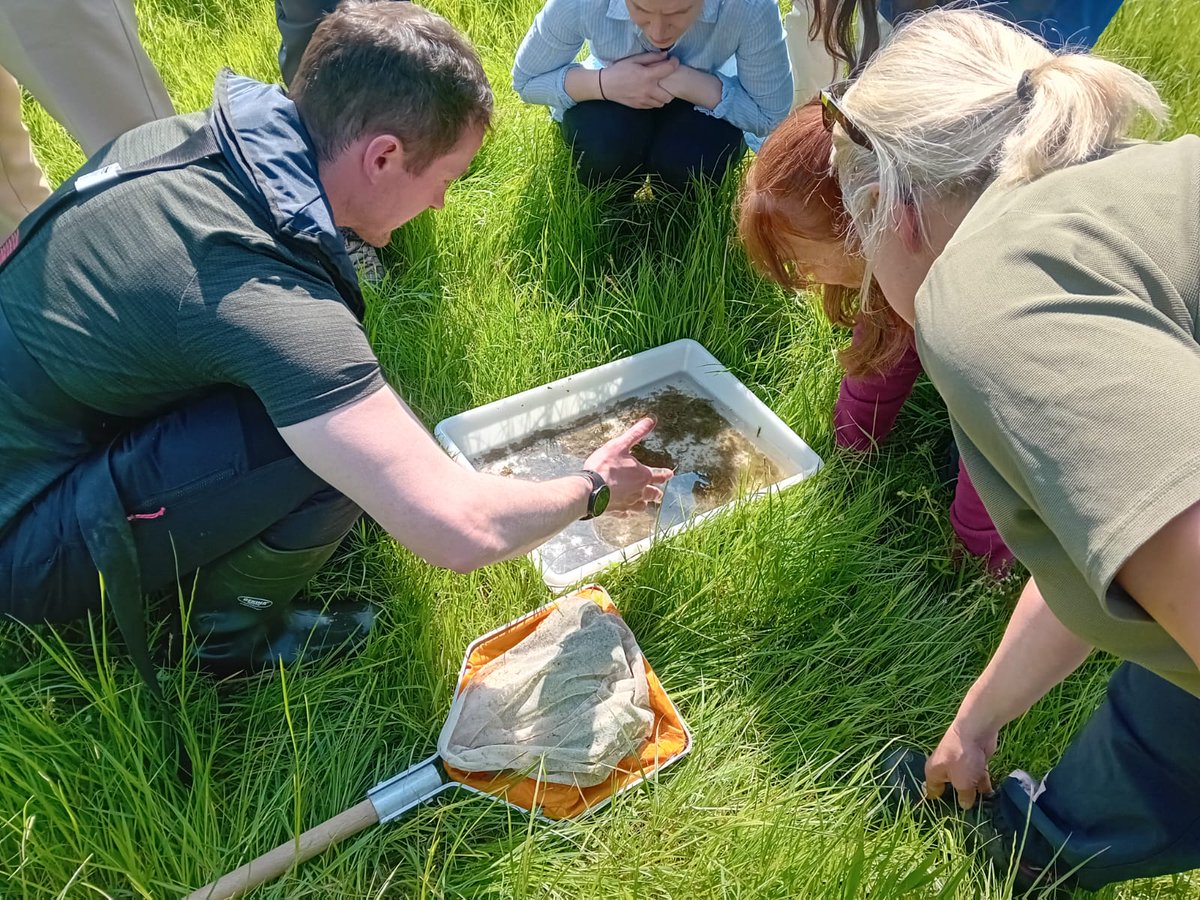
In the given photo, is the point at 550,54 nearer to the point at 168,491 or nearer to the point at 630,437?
the point at 630,437

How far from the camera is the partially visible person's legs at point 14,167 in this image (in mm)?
2260

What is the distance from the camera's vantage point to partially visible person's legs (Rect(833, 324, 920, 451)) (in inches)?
80.4

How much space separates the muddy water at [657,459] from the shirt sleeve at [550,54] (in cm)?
94

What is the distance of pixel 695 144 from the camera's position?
2.61m

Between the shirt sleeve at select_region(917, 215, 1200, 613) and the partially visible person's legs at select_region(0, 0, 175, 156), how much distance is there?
6.82 feet

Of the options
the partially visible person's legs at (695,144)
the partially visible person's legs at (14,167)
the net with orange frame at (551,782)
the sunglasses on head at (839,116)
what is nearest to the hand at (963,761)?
the net with orange frame at (551,782)

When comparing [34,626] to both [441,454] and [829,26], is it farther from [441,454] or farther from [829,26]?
[829,26]

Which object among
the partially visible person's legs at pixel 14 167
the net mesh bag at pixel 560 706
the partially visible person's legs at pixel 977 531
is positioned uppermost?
the partially visible person's legs at pixel 14 167

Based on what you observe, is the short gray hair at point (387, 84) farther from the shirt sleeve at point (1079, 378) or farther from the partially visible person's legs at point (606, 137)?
the partially visible person's legs at point (606, 137)

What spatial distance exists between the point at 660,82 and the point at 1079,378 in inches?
80.2

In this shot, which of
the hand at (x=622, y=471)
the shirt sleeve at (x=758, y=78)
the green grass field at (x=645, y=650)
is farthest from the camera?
the shirt sleeve at (x=758, y=78)

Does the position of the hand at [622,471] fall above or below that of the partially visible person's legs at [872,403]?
above

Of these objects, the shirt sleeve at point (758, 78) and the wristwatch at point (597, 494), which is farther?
the shirt sleeve at point (758, 78)

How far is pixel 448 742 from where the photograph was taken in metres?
1.56
